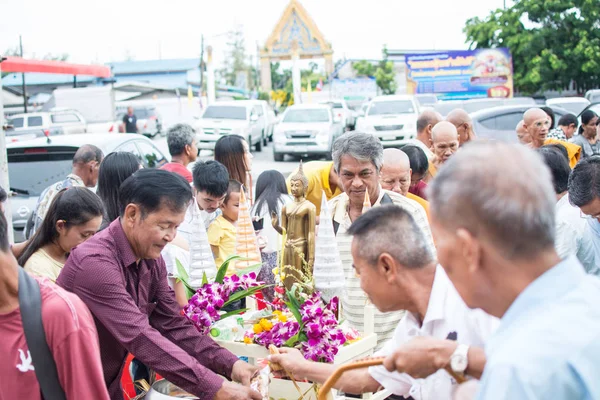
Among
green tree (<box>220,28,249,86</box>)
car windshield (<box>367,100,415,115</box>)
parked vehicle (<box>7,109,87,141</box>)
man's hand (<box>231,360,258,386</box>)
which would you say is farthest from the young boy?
green tree (<box>220,28,249,86</box>)

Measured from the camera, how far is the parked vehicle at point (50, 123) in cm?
2511

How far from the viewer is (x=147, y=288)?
3098mm

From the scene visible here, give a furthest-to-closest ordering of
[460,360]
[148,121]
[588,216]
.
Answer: [148,121] < [588,216] < [460,360]

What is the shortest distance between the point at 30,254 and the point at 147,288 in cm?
102

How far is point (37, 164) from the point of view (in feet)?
26.4

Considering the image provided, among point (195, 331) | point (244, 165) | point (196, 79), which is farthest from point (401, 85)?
point (195, 331)

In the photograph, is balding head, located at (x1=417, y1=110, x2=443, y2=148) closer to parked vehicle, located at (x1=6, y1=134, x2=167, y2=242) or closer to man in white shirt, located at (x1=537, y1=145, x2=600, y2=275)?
man in white shirt, located at (x1=537, y1=145, x2=600, y2=275)

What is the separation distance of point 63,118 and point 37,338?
88.7ft

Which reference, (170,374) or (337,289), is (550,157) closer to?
A: (337,289)

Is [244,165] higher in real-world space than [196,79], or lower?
lower

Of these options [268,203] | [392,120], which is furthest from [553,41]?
[268,203]

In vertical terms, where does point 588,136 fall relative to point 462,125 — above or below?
below

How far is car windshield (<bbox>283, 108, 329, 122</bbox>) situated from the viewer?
21.2 metres

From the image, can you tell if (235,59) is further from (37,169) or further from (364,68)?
(37,169)
